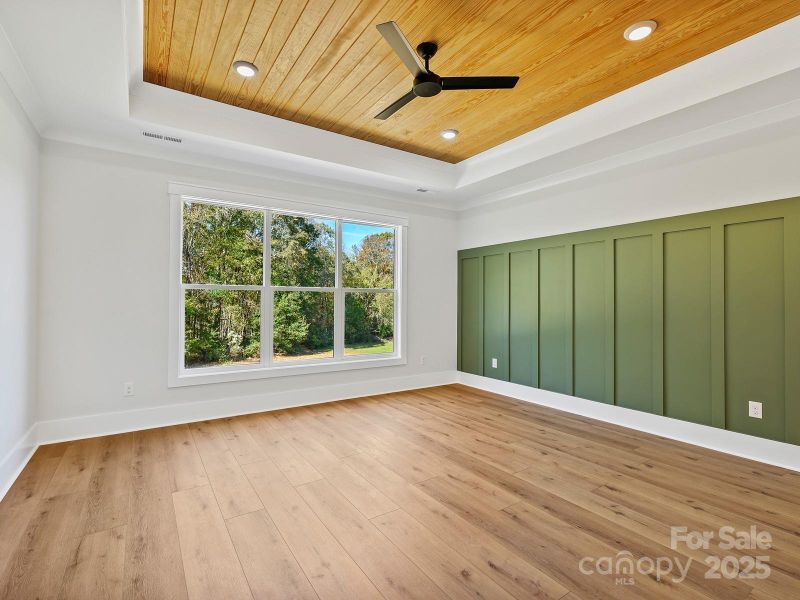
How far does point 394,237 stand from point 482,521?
391cm

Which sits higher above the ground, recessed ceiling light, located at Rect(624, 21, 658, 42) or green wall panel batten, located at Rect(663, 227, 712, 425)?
recessed ceiling light, located at Rect(624, 21, 658, 42)

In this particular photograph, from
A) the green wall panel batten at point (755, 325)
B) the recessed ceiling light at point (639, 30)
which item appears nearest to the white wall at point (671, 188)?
the green wall panel batten at point (755, 325)

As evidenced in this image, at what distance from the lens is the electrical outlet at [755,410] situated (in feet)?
9.89

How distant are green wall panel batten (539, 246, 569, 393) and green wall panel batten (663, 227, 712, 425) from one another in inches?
40.6

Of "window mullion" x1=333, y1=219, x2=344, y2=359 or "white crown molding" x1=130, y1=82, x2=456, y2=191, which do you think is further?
"window mullion" x1=333, y1=219, x2=344, y2=359

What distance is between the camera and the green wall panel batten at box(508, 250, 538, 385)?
188 inches

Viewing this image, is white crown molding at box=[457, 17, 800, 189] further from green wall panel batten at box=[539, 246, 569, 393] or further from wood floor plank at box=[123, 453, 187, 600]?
wood floor plank at box=[123, 453, 187, 600]

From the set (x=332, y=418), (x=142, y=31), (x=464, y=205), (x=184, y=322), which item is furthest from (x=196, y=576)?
(x=464, y=205)

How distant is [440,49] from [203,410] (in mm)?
3808

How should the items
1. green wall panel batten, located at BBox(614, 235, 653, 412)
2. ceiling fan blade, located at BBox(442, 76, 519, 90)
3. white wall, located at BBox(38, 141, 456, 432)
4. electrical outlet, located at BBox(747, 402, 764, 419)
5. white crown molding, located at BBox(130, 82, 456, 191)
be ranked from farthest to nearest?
1. green wall panel batten, located at BBox(614, 235, 653, 412)
2. white wall, located at BBox(38, 141, 456, 432)
3. white crown molding, located at BBox(130, 82, 456, 191)
4. electrical outlet, located at BBox(747, 402, 764, 419)
5. ceiling fan blade, located at BBox(442, 76, 519, 90)

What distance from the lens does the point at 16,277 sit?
2738 mm

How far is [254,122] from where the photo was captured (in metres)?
3.54

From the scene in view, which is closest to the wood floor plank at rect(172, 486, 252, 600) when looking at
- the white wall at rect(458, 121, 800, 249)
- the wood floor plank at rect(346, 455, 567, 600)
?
the wood floor plank at rect(346, 455, 567, 600)

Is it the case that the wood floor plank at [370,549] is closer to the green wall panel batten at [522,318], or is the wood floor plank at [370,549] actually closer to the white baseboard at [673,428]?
the white baseboard at [673,428]
